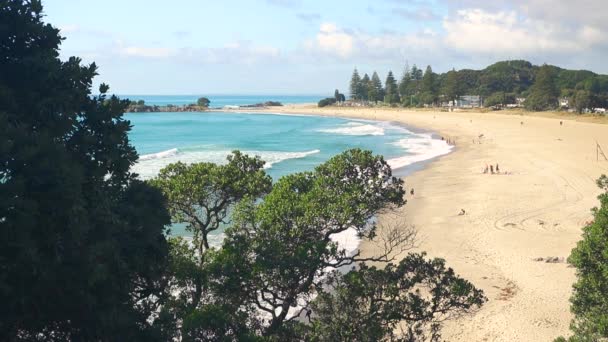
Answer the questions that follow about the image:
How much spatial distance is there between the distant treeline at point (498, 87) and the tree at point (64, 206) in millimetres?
90395

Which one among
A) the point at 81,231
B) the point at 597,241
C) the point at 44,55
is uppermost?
the point at 44,55

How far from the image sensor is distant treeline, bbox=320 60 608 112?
96.6 m

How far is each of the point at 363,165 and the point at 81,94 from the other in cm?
597

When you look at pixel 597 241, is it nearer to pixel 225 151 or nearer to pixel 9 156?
pixel 9 156

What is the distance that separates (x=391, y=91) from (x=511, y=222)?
132603mm

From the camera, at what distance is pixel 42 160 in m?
6.25

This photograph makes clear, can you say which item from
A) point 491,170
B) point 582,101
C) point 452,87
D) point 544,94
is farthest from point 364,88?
point 491,170

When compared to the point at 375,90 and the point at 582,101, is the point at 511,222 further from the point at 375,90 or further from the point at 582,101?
the point at 375,90

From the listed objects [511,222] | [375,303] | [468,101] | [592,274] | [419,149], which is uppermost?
[468,101]

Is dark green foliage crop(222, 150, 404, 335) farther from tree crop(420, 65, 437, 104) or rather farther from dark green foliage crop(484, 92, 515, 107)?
tree crop(420, 65, 437, 104)

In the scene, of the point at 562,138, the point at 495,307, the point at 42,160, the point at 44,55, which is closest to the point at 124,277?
the point at 42,160

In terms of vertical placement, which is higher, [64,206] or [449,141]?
[64,206]

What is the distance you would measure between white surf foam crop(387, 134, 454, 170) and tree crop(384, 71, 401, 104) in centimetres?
7698

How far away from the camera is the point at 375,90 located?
155 m
